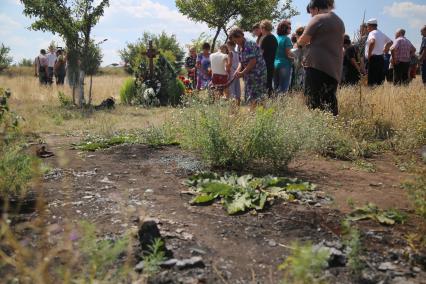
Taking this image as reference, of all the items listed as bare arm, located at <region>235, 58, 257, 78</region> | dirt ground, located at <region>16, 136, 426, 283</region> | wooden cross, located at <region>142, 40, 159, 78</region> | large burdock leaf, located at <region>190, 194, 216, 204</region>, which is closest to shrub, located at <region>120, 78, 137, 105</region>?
wooden cross, located at <region>142, 40, 159, 78</region>

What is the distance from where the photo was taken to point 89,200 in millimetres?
3549

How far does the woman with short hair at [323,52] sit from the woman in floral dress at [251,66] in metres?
1.18

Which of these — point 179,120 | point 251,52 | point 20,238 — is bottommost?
point 20,238

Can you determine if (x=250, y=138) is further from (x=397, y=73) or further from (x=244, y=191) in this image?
(x=397, y=73)

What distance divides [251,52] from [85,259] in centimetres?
527

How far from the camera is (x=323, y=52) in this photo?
5801mm

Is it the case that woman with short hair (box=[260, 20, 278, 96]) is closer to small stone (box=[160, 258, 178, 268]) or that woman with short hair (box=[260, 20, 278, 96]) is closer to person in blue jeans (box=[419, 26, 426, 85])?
person in blue jeans (box=[419, 26, 426, 85])

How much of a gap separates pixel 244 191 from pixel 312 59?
2.96 m

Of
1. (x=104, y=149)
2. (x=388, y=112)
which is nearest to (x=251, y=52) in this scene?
(x=388, y=112)

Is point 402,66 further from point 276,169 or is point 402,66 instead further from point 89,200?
point 89,200

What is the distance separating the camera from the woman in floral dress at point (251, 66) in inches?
280

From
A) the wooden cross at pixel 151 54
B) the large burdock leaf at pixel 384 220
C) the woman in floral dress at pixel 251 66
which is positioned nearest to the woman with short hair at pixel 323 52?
the woman in floral dress at pixel 251 66

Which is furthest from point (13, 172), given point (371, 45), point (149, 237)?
point (371, 45)

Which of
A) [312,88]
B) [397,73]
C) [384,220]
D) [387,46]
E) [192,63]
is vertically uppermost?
[387,46]
